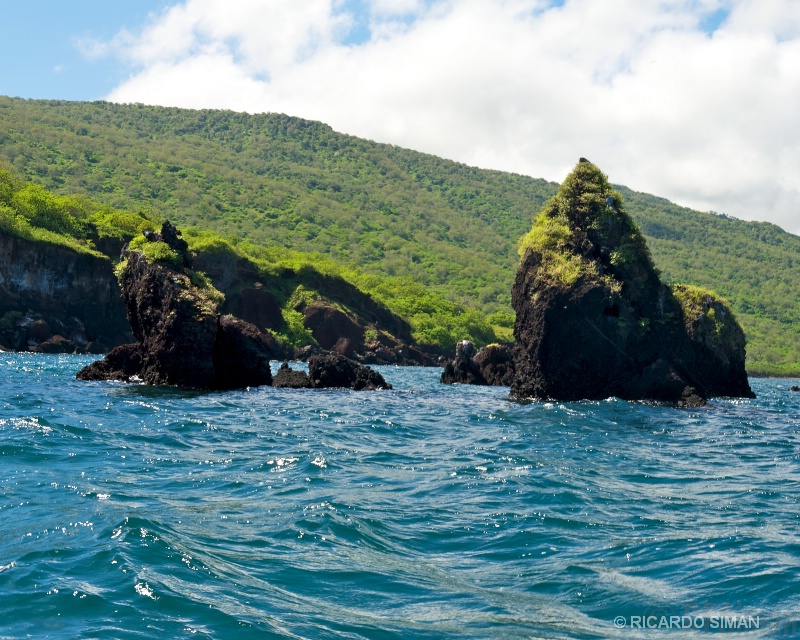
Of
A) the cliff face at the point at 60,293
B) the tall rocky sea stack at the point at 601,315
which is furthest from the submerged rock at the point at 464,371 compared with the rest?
the cliff face at the point at 60,293

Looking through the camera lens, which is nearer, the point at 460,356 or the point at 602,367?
the point at 602,367

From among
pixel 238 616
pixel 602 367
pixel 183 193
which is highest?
pixel 183 193

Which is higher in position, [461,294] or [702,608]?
[461,294]

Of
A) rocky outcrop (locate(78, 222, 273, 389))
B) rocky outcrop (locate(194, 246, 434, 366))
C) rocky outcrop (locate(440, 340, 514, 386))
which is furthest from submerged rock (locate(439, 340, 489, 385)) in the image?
rocky outcrop (locate(194, 246, 434, 366))

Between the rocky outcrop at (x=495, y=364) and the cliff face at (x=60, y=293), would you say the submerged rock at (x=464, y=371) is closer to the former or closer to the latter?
the rocky outcrop at (x=495, y=364)

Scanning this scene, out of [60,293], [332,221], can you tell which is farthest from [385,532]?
[332,221]

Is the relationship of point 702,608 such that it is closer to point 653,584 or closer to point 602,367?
point 653,584

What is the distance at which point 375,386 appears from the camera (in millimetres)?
36625

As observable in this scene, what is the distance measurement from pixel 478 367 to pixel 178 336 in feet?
74.3

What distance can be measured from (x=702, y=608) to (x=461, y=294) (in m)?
141

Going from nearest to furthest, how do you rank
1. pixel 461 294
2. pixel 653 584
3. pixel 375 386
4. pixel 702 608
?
1. pixel 702 608
2. pixel 653 584
3. pixel 375 386
4. pixel 461 294

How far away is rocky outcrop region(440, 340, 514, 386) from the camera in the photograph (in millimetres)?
48938

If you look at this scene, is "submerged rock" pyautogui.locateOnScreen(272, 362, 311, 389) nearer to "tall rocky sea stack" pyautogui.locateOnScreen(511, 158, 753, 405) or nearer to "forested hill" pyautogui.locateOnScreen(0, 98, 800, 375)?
"tall rocky sea stack" pyautogui.locateOnScreen(511, 158, 753, 405)

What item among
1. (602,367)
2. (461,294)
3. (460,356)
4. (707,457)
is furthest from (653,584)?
(461,294)
